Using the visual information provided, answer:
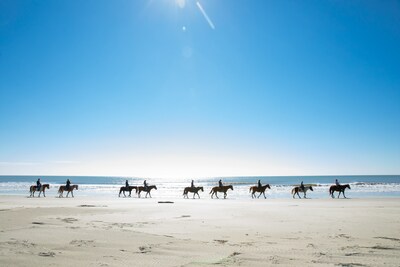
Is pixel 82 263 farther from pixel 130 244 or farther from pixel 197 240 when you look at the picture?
pixel 197 240

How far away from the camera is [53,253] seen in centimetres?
656

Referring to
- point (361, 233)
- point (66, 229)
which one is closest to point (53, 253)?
point (66, 229)

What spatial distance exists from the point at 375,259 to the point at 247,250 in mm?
2572

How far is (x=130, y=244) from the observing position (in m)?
7.70

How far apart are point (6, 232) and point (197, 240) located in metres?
5.42

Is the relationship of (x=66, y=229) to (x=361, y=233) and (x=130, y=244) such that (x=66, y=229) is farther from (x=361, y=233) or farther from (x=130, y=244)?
(x=361, y=233)

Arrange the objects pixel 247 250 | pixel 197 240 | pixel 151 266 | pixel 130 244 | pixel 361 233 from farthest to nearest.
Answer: pixel 361 233 < pixel 197 240 < pixel 130 244 < pixel 247 250 < pixel 151 266

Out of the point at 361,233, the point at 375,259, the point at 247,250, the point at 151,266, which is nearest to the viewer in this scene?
the point at 151,266

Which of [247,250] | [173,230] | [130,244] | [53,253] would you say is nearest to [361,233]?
[247,250]

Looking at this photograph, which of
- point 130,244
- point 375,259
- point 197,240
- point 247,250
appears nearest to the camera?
point 375,259

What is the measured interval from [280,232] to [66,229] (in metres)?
6.64

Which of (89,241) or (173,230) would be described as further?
(173,230)

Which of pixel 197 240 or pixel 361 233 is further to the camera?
A: pixel 361 233

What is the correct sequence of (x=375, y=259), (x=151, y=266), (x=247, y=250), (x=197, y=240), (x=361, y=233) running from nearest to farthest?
(x=151, y=266), (x=375, y=259), (x=247, y=250), (x=197, y=240), (x=361, y=233)
